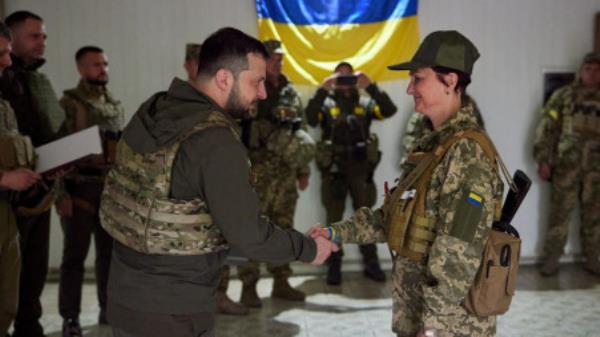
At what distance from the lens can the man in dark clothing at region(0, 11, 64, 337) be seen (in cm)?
346

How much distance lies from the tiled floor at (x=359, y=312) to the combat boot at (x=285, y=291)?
7 centimetres

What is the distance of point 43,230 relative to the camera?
3611 millimetres

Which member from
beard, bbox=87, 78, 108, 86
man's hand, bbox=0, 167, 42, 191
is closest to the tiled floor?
man's hand, bbox=0, 167, 42, 191

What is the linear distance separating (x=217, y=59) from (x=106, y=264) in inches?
98.3

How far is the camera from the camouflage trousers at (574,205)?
5234mm

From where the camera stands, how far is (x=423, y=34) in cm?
529

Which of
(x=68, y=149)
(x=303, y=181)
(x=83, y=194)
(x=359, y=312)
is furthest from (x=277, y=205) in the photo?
(x=68, y=149)

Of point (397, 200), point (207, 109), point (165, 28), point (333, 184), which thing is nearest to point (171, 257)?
point (207, 109)

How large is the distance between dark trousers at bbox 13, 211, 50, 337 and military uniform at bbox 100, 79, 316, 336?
6.23 ft

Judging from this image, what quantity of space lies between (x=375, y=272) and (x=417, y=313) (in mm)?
3005

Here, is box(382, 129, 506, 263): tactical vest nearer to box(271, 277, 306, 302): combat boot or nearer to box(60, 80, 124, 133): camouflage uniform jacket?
box(60, 80, 124, 133): camouflage uniform jacket

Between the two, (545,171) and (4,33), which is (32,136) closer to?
(4,33)

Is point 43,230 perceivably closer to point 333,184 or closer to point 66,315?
point 66,315

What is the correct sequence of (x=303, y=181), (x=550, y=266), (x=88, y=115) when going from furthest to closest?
1. (x=550, y=266)
2. (x=303, y=181)
3. (x=88, y=115)
